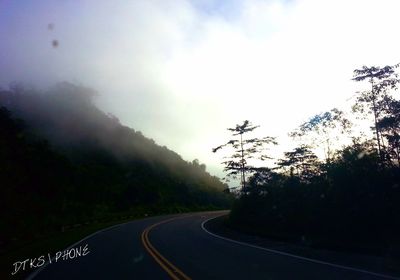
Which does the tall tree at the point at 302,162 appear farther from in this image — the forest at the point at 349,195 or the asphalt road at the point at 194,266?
the asphalt road at the point at 194,266

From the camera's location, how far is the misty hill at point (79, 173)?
132 feet

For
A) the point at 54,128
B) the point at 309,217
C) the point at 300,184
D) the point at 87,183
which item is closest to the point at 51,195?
the point at 87,183

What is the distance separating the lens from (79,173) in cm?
7588

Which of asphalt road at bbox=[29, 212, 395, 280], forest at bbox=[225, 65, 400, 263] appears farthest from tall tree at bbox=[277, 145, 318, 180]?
asphalt road at bbox=[29, 212, 395, 280]

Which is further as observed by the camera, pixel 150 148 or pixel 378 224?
pixel 150 148

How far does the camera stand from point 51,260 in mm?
16000

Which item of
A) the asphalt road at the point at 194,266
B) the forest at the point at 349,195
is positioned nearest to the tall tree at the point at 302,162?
the forest at the point at 349,195

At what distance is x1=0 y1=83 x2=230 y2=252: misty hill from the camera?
40197 mm

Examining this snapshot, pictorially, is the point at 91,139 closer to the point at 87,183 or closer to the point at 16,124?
the point at 87,183

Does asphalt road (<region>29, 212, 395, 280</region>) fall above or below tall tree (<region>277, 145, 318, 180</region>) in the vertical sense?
below

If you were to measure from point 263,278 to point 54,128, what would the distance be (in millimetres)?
109789

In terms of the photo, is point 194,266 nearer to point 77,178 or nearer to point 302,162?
point 302,162

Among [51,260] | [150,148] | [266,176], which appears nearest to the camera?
[51,260]

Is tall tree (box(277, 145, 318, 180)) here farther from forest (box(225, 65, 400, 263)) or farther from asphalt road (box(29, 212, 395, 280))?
asphalt road (box(29, 212, 395, 280))
